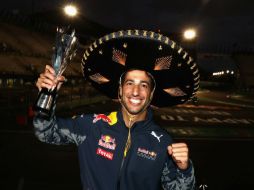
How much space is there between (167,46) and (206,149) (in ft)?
28.6

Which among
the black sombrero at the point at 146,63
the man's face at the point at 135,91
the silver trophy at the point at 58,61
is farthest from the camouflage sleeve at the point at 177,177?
the silver trophy at the point at 58,61

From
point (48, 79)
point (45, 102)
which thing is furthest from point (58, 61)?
point (45, 102)

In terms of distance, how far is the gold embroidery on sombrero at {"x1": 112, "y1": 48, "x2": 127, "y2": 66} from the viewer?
11.7 ft

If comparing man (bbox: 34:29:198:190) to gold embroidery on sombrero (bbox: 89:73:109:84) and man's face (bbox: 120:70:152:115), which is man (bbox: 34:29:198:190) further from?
gold embroidery on sombrero (bbox: 89:73:109:84)

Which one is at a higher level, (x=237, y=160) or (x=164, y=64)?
(x=164, y=64)

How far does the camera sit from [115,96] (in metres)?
4.13

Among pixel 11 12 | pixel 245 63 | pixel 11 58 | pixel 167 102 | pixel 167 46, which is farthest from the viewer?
pixel 245 63

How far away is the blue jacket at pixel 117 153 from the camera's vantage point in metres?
3.06

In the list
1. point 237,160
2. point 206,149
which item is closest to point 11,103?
point 206,149

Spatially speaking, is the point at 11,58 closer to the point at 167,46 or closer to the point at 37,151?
the point at 37,151

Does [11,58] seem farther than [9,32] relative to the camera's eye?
No

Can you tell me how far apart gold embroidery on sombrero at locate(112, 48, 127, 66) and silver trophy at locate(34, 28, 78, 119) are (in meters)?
0.48

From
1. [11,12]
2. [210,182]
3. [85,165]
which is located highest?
[11,12]

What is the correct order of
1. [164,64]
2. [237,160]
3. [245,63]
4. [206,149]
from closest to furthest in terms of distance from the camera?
[164,64] → [237,160] → [206,149] → [245,63]
